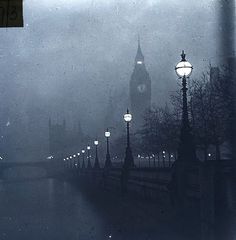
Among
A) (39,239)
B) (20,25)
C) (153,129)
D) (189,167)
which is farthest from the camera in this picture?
(153,129)

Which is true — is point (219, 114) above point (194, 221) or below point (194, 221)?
above

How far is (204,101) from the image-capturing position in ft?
153

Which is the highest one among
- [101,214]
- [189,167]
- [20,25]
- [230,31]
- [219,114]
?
[230,31]

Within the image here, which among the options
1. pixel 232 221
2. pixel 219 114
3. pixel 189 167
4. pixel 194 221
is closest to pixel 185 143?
pixel 189 167

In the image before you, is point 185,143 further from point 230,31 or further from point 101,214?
point 230,31

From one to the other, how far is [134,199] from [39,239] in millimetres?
12341

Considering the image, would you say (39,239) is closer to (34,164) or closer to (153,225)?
(153,225)

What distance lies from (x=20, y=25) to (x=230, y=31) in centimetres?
6008

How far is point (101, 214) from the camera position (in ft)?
92.4

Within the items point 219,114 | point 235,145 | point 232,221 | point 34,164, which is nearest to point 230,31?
point 219,114

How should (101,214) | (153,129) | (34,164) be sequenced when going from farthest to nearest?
A: (34,164)
(153,129)
(101,214)

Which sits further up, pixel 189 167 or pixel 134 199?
pixel 189 167

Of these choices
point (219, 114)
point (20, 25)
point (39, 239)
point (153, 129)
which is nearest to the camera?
point (20, 25)

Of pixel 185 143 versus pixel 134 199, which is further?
pixel 134 199
